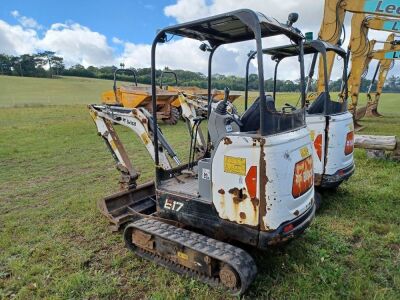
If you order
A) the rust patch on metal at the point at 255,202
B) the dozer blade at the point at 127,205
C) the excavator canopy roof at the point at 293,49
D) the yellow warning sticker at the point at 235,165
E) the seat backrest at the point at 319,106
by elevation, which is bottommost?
the dozer blade at the point at 127,205

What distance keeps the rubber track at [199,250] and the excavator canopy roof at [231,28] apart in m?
1.89

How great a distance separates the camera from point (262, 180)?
2.69 m

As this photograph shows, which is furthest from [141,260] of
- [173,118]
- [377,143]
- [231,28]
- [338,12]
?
[173,118]

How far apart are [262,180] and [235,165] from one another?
0.27 m

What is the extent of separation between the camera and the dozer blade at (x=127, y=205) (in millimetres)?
4191

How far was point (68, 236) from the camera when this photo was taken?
4172mm

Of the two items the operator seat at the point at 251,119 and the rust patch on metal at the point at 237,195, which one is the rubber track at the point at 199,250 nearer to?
the rust patch on metal at the point at 237,195

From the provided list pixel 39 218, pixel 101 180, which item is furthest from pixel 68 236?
pixel 101 180

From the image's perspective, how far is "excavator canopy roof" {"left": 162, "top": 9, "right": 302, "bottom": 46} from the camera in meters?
2.72

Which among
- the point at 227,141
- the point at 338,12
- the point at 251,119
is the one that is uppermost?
the point at 338,12

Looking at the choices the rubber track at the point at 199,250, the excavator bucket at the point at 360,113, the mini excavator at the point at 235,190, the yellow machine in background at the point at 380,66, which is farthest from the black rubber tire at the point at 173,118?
the rubber track at the point at 199,250

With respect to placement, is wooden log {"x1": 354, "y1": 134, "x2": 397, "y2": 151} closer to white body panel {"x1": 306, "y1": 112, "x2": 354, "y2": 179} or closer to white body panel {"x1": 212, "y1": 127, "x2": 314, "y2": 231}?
white body panel {"x1": 306, "y1": 112, "x2": 354, "y2": 179}

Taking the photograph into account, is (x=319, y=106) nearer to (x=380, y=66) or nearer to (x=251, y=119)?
(x=251, y=119)

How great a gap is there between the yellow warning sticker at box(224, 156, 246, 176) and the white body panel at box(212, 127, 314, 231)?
10 mm
